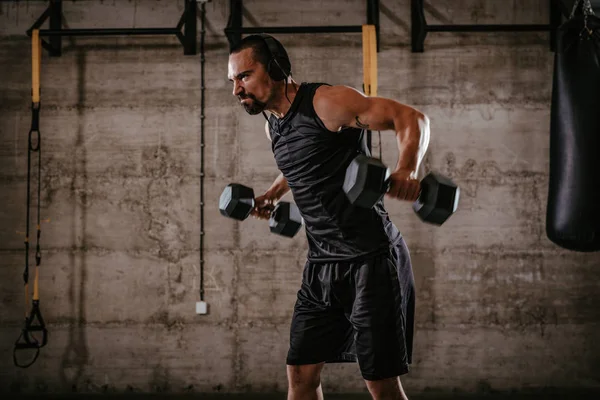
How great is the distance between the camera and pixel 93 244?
371cm

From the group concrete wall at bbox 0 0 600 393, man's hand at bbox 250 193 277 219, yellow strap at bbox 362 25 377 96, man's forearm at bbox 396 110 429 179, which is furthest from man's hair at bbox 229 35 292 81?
concrete wall at bbox 0 0 600 393

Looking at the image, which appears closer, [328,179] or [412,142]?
[412,142]

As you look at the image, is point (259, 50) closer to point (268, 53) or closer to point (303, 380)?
point (268, 53)

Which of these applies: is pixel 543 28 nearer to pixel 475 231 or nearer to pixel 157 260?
pixel 475 231

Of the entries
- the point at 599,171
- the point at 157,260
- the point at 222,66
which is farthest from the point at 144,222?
the point at 599,171

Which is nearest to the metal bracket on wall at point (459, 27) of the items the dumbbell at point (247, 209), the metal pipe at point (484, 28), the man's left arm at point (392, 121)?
the metal pipe at point (484, 28)

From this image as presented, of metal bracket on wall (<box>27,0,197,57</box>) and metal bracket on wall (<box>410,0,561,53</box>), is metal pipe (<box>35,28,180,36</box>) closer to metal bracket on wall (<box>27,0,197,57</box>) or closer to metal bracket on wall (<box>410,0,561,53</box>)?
metal bracket on wall (<box>27,0,197,57</box>)

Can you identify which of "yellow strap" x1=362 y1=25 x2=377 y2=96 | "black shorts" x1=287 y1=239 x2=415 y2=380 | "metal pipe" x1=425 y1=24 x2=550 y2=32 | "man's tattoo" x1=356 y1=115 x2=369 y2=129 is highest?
"metal pipe" x1=425 y1=24 x2=550 y2=32

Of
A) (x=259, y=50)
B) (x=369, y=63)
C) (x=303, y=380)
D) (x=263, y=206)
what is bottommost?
(x=303, y=380)

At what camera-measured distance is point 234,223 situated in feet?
12.1

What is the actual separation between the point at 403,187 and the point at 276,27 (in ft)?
8.27

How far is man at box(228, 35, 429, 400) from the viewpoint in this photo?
1.66 meters

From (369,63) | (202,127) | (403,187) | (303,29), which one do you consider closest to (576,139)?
(369,63)

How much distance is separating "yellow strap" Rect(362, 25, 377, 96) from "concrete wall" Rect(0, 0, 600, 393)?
700 mm
